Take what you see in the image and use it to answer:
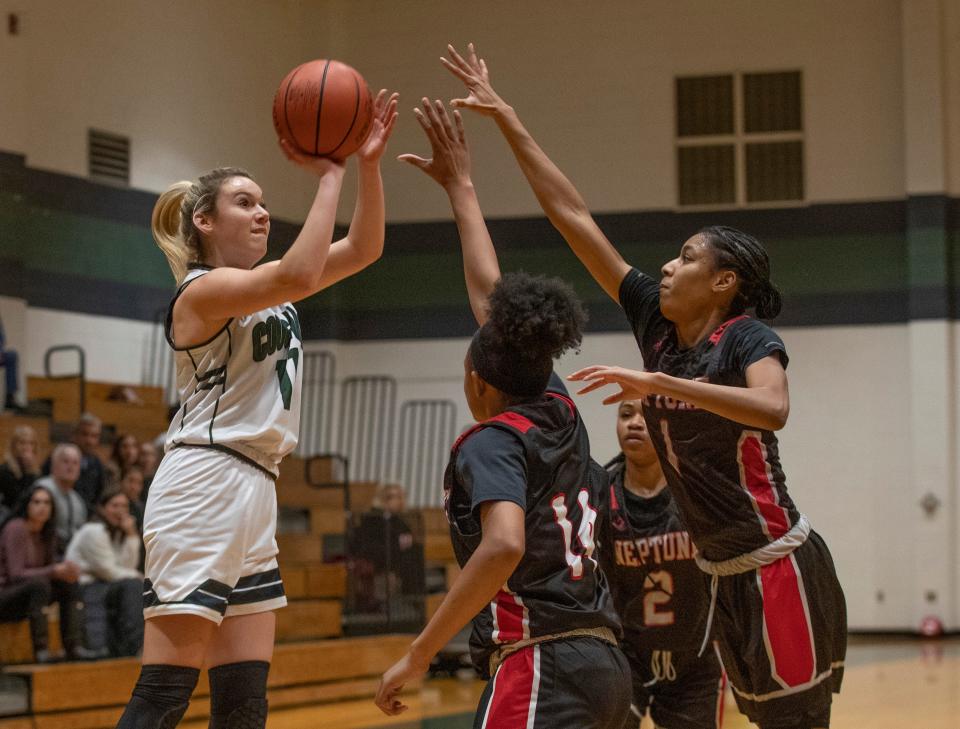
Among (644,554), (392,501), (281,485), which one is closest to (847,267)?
(392,501)

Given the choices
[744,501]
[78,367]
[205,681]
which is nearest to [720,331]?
[744,501]

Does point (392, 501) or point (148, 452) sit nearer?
point (148, 452)

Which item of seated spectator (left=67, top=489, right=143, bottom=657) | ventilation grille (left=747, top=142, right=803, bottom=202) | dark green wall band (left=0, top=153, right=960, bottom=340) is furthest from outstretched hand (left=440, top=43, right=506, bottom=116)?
ventilation grille (left=747, top=142, right=803, bottom=202)

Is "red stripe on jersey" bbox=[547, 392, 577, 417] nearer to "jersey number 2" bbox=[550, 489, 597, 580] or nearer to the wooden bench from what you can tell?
"jersey number 2" bbox=[550, 489, 597, 580]

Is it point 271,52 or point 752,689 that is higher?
point 271,52

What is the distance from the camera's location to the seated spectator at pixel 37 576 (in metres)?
7.45

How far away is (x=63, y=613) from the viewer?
7750 millimetres

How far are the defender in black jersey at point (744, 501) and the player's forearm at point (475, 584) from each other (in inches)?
31.6

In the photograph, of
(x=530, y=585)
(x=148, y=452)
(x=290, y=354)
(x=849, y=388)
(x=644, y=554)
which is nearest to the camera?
(x=530, y=585)

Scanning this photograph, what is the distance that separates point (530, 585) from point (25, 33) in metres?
10.8

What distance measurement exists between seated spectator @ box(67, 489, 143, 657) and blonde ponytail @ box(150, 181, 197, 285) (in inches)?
188

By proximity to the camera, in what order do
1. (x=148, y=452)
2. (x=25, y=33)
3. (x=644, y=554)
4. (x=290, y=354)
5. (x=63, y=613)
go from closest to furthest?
1. (x=290, y=354)
2. (x=644, y=554)
3. (x=63, y=613)
4. (x=148, y=452)
5. (x=25, y=33)

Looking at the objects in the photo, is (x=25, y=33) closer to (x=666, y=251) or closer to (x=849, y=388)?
(x=666, y=251)

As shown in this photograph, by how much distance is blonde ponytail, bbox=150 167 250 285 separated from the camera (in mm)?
3398
